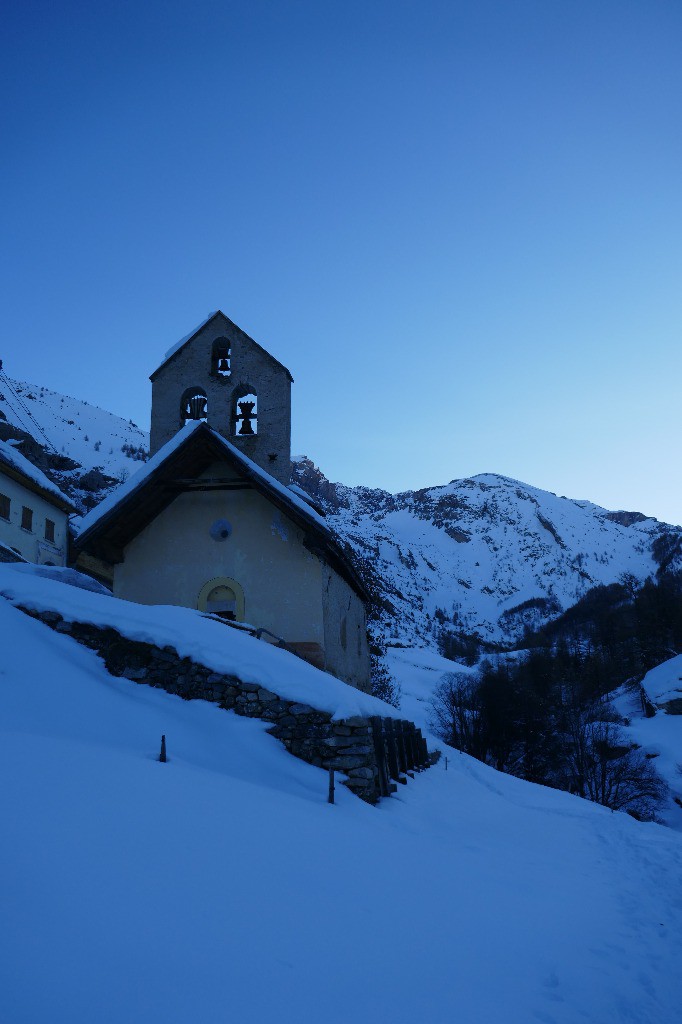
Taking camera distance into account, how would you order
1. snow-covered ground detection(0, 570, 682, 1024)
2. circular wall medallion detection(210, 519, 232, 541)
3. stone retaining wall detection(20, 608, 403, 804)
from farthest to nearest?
circular wall medallion detection(210, 519, 232, 541) → stone retaining wall detection(20, 608, 403, 804) → snow-covered ground detection(0, 570, 682, 1024)

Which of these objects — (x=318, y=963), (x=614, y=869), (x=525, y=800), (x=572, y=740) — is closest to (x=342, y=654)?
(x=525, y=800)

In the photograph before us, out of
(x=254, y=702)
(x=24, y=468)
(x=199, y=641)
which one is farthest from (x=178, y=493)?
(x=24, y=468)

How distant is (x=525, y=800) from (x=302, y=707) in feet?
48.5

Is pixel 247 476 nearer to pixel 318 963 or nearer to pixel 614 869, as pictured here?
pixel 614 869

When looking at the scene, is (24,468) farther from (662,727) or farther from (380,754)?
(662,727)

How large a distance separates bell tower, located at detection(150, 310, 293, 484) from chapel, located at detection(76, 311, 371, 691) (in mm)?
26

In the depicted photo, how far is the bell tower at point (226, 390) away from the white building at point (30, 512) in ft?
68.8

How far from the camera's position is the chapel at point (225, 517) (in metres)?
15.4

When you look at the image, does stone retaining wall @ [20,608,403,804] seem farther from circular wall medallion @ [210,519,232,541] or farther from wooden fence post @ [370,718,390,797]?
circular wall medallion @ [210,519,232,541]

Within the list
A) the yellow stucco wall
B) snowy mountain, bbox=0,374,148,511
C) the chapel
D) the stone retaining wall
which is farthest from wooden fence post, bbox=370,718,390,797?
snowy mountain, bbox=0,374,148,511

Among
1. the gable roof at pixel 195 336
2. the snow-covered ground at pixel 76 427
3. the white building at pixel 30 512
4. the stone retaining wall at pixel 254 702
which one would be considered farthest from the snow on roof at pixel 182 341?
the snow-covered ground at pixel 76 427

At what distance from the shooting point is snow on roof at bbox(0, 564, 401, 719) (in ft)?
30.6

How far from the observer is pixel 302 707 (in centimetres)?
902

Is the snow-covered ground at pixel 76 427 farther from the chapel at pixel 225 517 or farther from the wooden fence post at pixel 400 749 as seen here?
the wooden fence post at pixel 400 749
